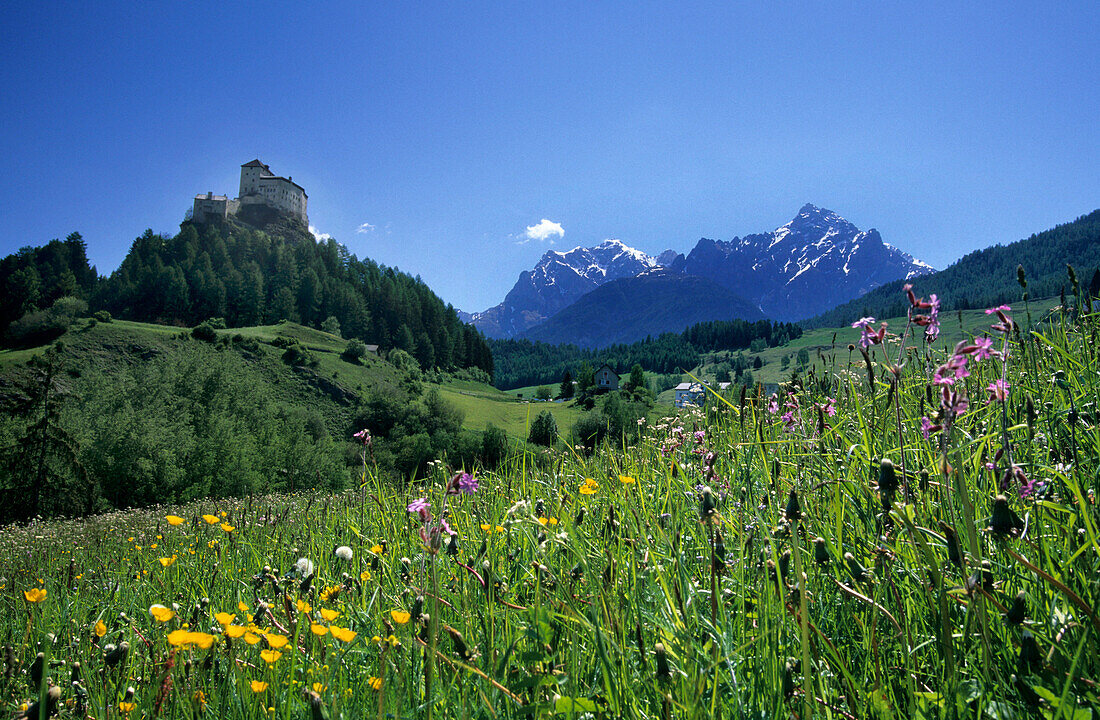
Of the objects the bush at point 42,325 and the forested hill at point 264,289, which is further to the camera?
the forested hill at point 264,289

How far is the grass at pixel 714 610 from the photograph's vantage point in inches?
49.0

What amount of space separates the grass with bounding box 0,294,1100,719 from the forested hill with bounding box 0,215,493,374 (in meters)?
124

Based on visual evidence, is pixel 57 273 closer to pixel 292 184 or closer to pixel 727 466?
pixel 292 184

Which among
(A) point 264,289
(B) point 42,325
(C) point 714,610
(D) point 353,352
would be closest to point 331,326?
(A) point 264,289

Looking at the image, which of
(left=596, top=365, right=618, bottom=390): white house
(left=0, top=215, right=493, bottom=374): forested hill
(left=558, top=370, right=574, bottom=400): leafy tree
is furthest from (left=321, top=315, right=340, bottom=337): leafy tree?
(left=596, top=365, right=618, bottom=390): white house

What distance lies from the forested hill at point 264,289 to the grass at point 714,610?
124 metres

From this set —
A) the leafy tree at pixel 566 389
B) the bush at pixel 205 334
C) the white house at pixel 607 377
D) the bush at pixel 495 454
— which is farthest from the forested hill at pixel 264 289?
the bush at pixel 495 454

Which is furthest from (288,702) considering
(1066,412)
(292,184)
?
(292,184)

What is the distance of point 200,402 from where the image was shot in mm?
62938

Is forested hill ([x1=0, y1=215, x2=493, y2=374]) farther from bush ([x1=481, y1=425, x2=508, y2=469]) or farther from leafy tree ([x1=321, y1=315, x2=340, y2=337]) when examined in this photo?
bush ([x1=481, y1=425, x2=508, y2=469])

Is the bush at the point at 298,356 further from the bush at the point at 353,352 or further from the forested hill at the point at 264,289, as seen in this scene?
the forested hill at the point at 264,289

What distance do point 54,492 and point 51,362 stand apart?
879cm

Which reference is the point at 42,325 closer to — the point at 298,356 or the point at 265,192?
the point at 298,356

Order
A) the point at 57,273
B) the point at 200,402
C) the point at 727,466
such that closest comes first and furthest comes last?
the point at 727,466 → the point at 200,402 → the point at 57,273
